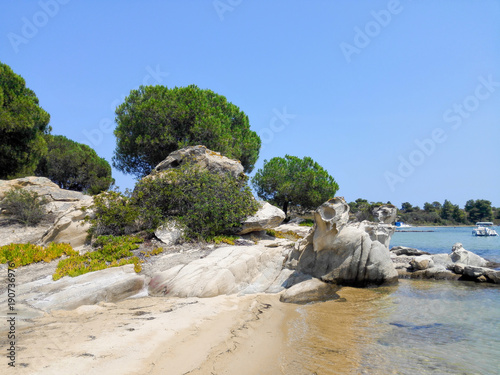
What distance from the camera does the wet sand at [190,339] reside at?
200 inches

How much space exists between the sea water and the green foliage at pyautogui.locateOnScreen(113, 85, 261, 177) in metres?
16.4

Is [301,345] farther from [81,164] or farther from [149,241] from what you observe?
[81,164]

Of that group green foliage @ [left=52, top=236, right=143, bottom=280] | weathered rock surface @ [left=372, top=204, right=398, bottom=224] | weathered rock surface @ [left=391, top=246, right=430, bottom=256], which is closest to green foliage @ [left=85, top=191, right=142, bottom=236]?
green foliage @ [left=52, top=236, right=143, bottom=280]

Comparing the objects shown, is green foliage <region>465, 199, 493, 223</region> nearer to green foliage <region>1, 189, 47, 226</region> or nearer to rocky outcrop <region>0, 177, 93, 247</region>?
rocky outcrop <region>0, 177, 93, 247</region>

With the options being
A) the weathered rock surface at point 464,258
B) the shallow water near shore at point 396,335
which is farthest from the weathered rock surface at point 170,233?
the weathered rock surface at point 464,258

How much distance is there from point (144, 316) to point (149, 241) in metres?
7.47

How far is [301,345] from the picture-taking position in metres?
6.62

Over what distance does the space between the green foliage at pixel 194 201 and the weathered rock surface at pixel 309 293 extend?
243 inches

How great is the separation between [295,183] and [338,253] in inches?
1108

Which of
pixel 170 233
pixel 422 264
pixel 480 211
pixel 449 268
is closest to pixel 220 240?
pixel 170 233

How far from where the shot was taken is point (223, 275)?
34.8ft

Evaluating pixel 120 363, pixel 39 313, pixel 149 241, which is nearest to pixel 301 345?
pixel 120 363

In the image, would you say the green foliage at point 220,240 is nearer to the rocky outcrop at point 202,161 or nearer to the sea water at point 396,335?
the rocky outcrop at point 202,161

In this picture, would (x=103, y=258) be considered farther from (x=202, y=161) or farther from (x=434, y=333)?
(x=434, y=333)
